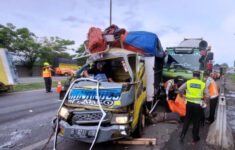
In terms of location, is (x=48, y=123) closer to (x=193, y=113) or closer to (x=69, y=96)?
(x=69, y=96)

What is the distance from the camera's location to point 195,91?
3896 mm

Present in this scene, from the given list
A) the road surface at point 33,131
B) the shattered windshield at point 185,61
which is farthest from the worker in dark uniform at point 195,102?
the shattered windshield at point 185,61

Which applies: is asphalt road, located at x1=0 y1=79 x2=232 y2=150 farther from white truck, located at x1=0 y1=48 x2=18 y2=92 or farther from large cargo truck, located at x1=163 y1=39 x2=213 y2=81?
white truck, located at x1=0 y1=48 x2=18 y2=92

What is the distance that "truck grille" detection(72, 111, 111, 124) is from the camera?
3.05m

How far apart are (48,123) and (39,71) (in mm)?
28897

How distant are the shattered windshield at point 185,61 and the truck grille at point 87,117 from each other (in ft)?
17.4

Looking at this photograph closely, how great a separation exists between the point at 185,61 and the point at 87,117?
224 inches

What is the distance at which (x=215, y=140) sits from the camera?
3668mm

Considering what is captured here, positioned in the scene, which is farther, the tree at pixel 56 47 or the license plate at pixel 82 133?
the tree at pixel 56 47

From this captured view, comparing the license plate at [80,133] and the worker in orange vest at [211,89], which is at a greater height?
the worker in orange vest at [211,89]

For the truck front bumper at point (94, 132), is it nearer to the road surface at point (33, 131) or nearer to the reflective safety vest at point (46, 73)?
the road surface at point (33, 131)

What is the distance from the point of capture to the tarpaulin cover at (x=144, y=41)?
5.27m

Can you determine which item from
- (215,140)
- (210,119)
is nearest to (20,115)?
(215,140)

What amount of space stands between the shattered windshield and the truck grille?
532 centimetres
